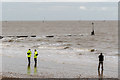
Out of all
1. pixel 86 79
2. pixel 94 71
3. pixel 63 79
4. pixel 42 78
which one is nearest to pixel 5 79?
pixel 42 78

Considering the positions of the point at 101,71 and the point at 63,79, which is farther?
the point at 101,71

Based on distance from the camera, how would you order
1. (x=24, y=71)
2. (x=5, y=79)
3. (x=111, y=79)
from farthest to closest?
1. (x=24, y=71)
2. (x=111, y=79)
3. (x=5, y=79)

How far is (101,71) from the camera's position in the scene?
1884 cm

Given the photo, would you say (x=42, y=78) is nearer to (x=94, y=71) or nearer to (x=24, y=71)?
(x=24, y=71)

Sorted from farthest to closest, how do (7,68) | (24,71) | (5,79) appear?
A: 1. (7,68)
2. (24,71)
3. (5,79)

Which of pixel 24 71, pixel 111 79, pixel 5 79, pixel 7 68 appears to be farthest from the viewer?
pixel 7 68

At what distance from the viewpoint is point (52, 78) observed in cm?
Answer: 1495

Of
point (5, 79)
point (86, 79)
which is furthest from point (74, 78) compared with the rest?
point (5, 79)

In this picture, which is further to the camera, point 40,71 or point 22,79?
point 40,71

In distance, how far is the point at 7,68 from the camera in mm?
19375

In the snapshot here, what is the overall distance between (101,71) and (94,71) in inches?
21.6

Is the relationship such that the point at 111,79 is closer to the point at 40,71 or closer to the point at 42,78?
the point at 42,78

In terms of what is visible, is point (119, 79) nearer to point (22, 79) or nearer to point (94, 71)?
point (94, 71)

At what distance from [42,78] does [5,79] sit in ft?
7.43
